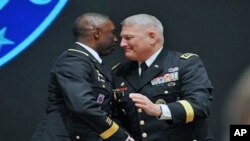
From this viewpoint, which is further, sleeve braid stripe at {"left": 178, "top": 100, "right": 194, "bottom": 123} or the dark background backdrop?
the dark background backdrop

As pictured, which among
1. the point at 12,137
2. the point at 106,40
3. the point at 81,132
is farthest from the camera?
the point at 12,137

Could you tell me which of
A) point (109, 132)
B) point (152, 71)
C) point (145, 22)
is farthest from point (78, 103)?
point (145, 22)

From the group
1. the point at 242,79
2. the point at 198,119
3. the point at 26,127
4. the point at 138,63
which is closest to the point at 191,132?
the point at 198,119

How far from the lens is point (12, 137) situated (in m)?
3.63

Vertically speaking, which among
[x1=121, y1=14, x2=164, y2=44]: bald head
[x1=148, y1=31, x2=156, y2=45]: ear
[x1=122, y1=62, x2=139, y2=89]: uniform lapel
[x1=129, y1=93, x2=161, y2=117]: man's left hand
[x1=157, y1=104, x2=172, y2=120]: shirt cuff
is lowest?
[x1=157, y1=104, x2=172, y2=120]: shirt cuff

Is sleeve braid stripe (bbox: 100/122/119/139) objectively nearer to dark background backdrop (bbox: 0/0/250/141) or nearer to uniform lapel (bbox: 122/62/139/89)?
uniform lapel (bbox: 122/62/139/89)

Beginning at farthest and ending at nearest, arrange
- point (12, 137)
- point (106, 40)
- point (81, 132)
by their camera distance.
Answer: point (12, 137) < point (106, 40) < point (81, 132)

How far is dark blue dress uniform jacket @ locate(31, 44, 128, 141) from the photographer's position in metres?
2.57

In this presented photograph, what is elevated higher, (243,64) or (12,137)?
(243,64)

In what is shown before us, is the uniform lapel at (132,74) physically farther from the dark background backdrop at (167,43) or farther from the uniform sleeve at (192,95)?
the dark background backdrop at (167,43)

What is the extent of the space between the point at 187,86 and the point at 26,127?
4.39ft

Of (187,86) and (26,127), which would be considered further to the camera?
(26,127)

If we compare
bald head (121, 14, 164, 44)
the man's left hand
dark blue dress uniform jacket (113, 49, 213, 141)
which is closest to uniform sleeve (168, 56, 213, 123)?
dark blue dress uniform jacket (113, 49, 213, 141)

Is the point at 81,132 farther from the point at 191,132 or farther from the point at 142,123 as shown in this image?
the point at 191,132
